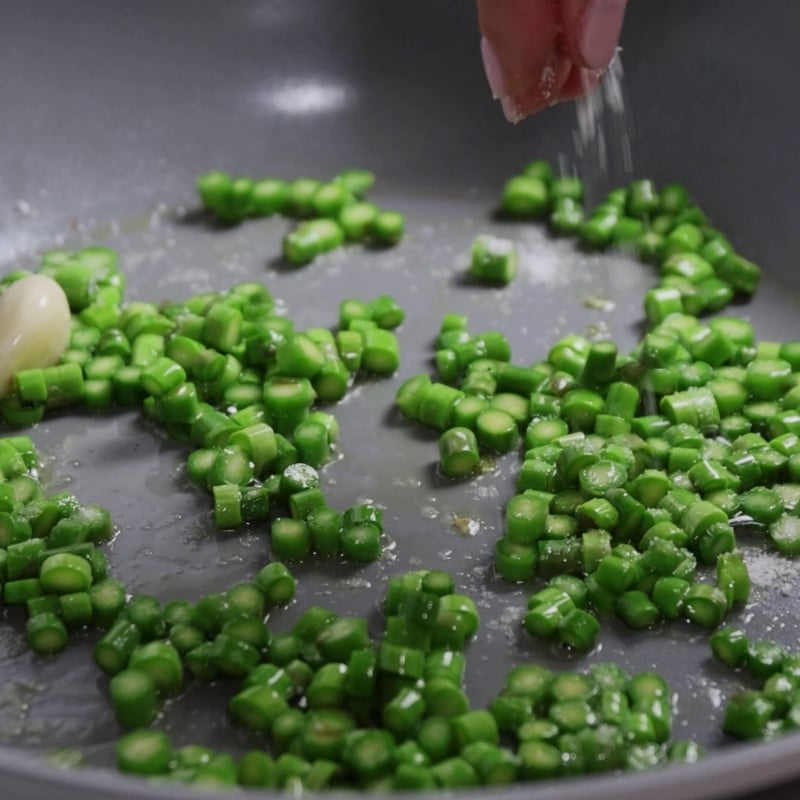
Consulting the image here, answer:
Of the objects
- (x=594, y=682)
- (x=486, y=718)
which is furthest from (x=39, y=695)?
(x=594, y=682)

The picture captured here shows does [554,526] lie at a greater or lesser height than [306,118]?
lesser

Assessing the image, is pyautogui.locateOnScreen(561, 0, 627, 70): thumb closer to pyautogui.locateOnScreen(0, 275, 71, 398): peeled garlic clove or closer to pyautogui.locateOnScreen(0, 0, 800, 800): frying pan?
pyautogui.locateOnScreen(0, 0, 800, 800): frying pan

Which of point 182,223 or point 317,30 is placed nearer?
point 182,223

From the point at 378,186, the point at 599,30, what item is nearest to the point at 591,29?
the point at 599,30

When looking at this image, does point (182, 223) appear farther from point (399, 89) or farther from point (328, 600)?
point (328, 600)

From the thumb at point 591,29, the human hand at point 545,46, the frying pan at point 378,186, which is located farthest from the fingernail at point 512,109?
the frying pan at point 378,186

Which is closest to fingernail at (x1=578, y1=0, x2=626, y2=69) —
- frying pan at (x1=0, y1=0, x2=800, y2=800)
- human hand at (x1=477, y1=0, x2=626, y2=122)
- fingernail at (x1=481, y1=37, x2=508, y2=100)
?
human hand at (x1=477, y1=0, x2=626, y2=122)

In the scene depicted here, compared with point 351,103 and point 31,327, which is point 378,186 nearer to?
point 351,103
